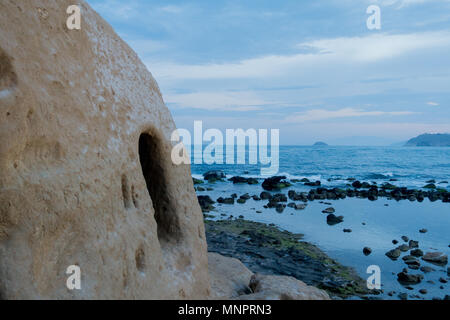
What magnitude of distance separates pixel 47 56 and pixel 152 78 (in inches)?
91.8

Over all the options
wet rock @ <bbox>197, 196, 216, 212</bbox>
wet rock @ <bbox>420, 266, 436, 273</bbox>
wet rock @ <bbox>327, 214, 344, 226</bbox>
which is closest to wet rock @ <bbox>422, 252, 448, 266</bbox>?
wet rock @ <bbox>420, 266, 436, 273</bbox>

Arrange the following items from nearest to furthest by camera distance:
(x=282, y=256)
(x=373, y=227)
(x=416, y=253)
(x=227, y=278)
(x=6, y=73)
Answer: (x=6, y=73), (x=227, y=278), (x=282, y=256), (x=416, y=253), (x=373, y=227)

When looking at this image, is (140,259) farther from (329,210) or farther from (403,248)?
(329,210)

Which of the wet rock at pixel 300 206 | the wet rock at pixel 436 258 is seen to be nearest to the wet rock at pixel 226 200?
the wet rock at pixel 300 206

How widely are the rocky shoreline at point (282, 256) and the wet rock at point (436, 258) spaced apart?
307 cm

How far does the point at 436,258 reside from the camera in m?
14.0

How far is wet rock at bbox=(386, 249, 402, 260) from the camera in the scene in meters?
14.2

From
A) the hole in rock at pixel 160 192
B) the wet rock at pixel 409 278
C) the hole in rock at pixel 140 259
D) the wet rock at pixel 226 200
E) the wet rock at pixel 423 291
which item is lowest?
the wet rock at pixel 423 291

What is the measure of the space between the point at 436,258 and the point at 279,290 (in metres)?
9.57

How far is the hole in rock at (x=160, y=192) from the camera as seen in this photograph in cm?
618

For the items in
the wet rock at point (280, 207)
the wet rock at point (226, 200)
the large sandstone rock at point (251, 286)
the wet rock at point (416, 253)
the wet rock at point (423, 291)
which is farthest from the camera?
the wet rock at point (226, 200)

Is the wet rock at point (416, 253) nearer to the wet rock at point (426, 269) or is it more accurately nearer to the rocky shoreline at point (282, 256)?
the wet rock at point (426, 269)

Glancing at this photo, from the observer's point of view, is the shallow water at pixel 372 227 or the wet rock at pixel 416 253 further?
the wet rock at pixel 416 253

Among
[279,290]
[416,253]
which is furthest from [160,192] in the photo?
[416,253]
